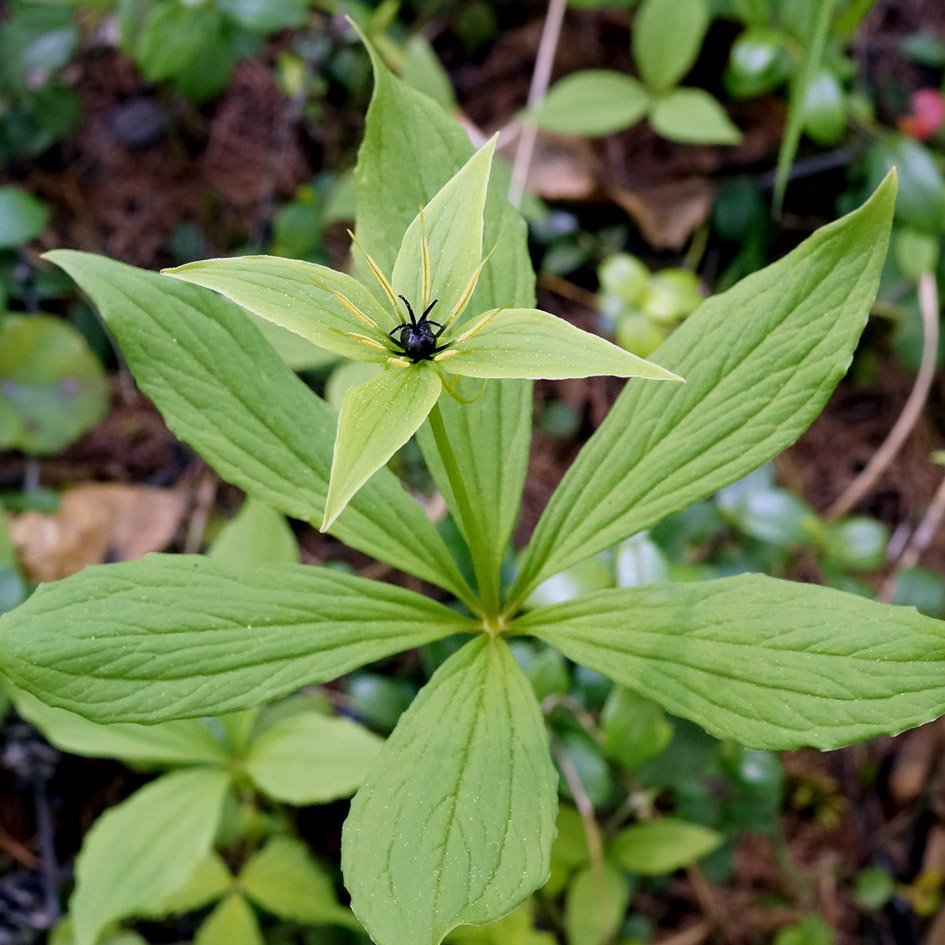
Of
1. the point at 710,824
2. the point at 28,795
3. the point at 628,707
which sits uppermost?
the point at 628,707

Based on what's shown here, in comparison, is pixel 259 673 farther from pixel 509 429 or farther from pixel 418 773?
pixel 509 429

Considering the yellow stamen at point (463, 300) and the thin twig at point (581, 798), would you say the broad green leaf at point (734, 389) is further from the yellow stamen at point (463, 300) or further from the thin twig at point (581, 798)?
the thin twig at point (581, 798)

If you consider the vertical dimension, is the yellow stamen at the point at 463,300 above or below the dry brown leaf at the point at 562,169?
above

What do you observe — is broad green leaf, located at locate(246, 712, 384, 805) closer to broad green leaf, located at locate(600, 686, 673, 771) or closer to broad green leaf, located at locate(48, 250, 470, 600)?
broad green leaf, located at locate(600, 686, 673, 771)

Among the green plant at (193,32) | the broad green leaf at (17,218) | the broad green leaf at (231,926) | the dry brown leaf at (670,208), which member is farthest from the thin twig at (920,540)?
the broad green leaf at (17,218)

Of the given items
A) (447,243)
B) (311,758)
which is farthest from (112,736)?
(447,243)

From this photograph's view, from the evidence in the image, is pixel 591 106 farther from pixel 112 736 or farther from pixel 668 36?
pixel 112 736

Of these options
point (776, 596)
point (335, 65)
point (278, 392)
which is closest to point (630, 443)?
point (776, 596)
